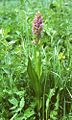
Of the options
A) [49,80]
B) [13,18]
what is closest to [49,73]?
[49,80]

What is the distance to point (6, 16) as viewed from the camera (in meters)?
3.62

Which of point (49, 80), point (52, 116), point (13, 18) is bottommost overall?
point (52, 116)

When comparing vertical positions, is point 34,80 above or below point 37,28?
below

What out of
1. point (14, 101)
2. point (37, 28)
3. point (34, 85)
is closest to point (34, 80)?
point (34, 85)

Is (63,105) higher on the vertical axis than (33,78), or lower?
lower

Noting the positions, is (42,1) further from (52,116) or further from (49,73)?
(52,116)

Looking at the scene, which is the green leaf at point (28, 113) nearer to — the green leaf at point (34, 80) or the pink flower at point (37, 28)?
the green leaf at point (34, 80)

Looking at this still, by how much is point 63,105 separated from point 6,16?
181 centimetres

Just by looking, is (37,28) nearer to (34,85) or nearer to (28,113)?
(34,85)

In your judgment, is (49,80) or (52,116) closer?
(52,116)

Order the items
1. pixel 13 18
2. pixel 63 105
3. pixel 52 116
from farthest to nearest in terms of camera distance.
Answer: pixel 13 18 → pixel 63 105 → pixel 52 116

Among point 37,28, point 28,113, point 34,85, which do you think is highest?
point 37,28

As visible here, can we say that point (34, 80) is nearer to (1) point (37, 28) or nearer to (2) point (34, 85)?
(2) point (34, 85)

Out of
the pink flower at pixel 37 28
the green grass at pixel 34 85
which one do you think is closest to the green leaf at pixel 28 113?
the green grass at pixel 34 85
